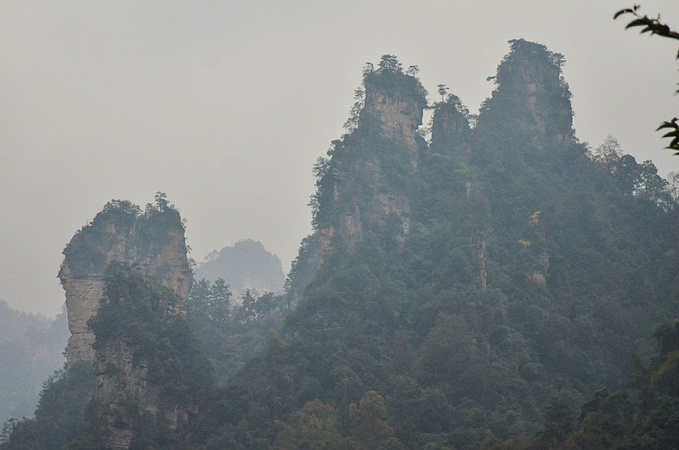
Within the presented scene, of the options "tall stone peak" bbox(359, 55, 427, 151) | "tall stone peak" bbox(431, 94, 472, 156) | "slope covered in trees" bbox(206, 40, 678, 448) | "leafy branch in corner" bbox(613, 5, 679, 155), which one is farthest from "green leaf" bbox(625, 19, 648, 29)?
"tall stone peak" bbox(431, 94, 472, 156)

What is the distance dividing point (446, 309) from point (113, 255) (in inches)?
1008

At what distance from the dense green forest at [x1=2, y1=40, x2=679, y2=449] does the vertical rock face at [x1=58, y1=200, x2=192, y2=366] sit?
11.8ft

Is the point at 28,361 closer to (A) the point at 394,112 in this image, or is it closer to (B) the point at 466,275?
(A) the point at 394,112

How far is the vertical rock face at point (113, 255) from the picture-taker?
5597cm

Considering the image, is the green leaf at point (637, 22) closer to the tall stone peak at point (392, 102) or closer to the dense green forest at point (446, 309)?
the dense green forest at point (446, 309)

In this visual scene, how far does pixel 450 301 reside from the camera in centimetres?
4525

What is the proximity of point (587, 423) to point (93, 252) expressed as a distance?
126 ft

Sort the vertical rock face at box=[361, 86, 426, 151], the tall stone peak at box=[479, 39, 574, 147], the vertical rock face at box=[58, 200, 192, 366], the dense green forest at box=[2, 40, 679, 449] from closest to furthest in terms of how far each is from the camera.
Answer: the dense green forest at box=[2, 40, 679, 449], the vertical rock face at box=[58, 200, 192, 366], the vertical rock face at box=[361, 86, 426, 151], the tall stone peak at box=[479, 39, 574, 147]

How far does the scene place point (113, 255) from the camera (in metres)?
57.1

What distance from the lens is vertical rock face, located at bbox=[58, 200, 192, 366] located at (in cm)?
5597

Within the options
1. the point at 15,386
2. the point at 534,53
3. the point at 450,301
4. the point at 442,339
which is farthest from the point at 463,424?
the point at 15,386

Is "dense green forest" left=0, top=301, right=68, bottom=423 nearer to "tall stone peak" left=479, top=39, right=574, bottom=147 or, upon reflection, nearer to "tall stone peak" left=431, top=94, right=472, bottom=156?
"tall stone peak" left=431, top=94, right=472, bottom=156

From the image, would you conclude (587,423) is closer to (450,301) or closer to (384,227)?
(450,301)

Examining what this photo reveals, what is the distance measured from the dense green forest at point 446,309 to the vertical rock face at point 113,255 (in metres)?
3.61
